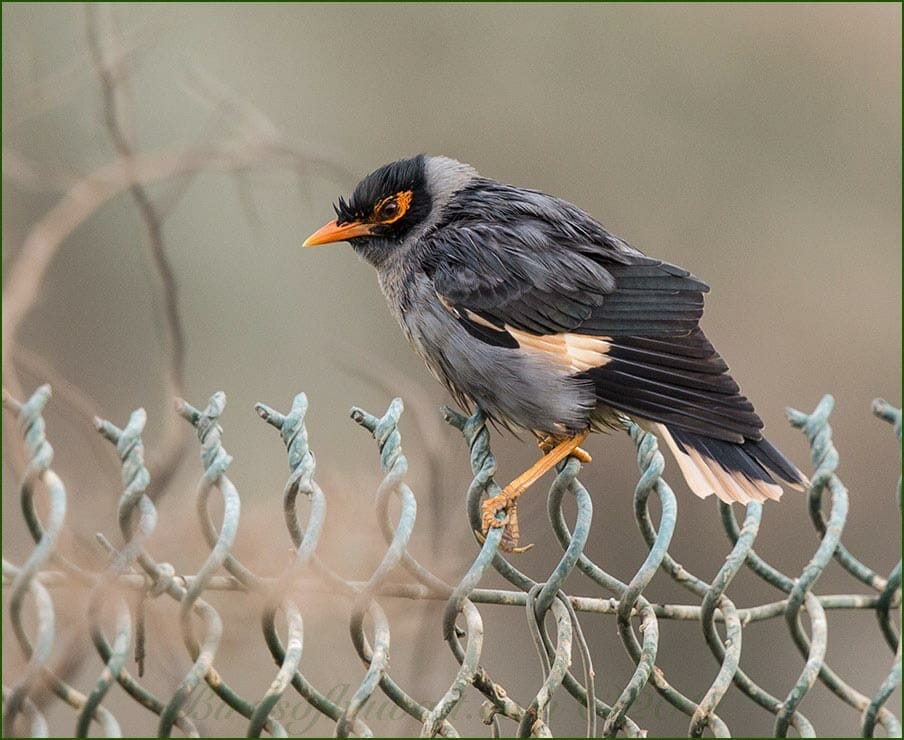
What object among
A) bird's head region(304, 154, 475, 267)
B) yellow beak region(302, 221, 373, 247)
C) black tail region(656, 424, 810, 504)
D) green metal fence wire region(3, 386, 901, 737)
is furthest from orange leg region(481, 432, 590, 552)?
yellow beak region(302, 221, 373, 247)

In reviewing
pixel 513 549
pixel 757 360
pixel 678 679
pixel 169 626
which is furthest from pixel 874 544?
pixel 169 626

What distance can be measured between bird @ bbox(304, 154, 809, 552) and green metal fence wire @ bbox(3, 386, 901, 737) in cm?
49

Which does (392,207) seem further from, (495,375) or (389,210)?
(495,375)

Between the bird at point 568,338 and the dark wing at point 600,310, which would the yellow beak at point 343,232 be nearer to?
the bird at point 568,338

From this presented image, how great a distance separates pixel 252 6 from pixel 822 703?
5760 mm

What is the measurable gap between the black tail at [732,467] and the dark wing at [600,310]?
0.04 m

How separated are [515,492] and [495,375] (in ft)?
2.36

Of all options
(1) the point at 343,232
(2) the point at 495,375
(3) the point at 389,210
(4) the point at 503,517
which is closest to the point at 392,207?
(3) the point at 389,210

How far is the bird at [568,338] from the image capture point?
Answer: 3.26m

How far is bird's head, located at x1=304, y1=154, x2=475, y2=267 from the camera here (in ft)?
13.8

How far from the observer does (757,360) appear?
7875 mm

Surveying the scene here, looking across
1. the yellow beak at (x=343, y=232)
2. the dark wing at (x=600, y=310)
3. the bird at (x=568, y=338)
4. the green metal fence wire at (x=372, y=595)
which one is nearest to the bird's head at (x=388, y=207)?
the yellow beak at (x=343, y=232)

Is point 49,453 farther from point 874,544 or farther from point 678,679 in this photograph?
point 874,544

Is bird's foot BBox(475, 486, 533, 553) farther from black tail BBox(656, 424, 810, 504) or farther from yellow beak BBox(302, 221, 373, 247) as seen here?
yellow beak BBox(302, 221, 373, 247)
